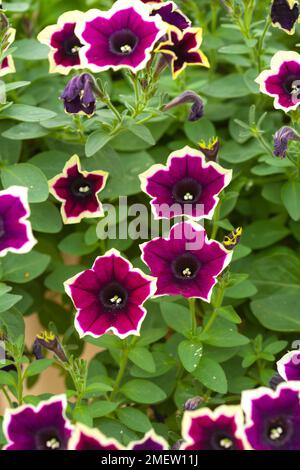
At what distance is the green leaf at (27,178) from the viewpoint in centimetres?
106

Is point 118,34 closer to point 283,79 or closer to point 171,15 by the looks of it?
point 171,15

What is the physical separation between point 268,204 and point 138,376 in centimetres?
39

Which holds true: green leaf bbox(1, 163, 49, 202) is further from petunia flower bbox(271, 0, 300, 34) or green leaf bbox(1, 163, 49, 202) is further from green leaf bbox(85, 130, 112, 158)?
petunia flower bbox(271, 0, 300, 34)

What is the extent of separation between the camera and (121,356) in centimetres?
103

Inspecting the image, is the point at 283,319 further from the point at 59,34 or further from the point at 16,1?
the point at 16,1

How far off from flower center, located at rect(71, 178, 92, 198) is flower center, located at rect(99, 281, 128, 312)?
0.16 m

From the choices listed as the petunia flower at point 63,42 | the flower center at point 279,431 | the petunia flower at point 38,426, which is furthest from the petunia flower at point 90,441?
the petunia flower at point 63,42

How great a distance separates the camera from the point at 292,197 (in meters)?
1.15

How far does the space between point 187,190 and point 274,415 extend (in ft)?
1.01

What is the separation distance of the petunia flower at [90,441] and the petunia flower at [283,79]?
0.47 meters

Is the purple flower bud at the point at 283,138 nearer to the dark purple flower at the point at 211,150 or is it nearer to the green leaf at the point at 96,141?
the dark purple flower at the point at 211,150

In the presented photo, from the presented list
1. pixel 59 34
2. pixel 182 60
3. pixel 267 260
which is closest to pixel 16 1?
pixel 59 34

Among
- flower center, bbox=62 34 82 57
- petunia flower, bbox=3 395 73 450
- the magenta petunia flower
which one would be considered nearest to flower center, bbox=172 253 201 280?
the magenta petunia flower

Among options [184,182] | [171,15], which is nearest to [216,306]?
[184,182]
